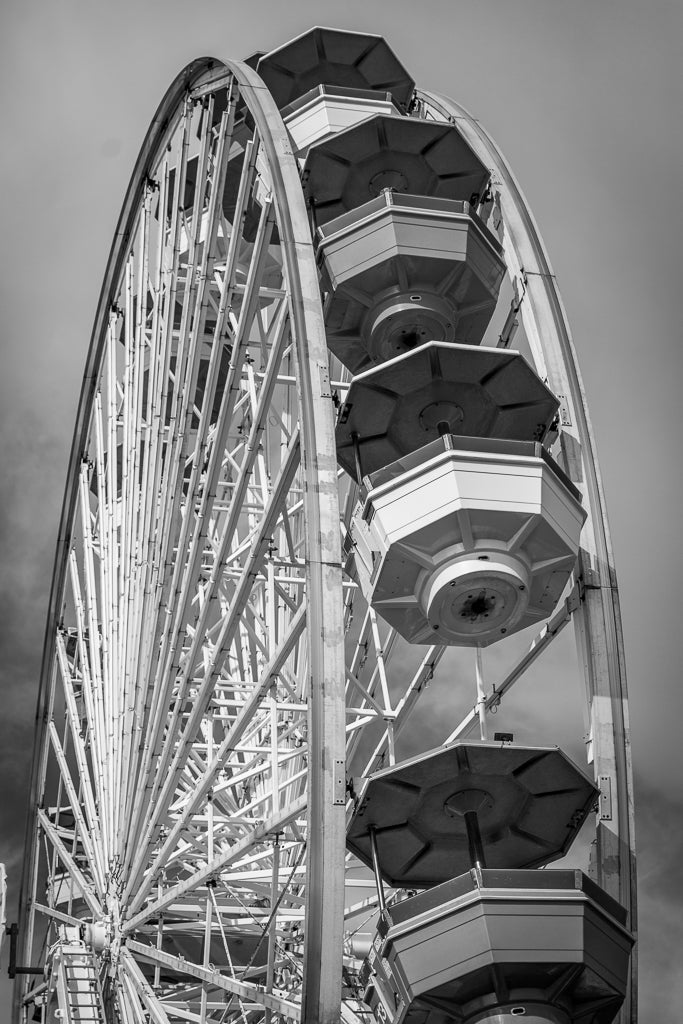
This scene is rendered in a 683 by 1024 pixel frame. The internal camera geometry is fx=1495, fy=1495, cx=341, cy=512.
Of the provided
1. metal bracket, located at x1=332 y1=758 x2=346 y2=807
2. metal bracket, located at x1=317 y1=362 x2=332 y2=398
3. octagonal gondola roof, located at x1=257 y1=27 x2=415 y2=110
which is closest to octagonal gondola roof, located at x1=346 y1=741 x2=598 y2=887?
metal bracket, located at x1=332 y1=758 x2=346 y2=807

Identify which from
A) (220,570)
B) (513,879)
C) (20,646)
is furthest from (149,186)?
(20,646)

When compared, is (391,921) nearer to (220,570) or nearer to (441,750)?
(441,750)

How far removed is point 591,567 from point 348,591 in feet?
17.6

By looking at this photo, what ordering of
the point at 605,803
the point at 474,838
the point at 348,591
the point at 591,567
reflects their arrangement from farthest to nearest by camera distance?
1. the point at 348,591
2. the point at 591,567
3. the point at 474,838
4. the point at 605,803

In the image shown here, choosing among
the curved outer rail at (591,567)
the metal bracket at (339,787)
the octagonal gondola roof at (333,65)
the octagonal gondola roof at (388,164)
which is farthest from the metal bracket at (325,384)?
the octagonal gondola roof at (333,65)

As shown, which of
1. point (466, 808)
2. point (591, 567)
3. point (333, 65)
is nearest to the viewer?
point (466, 808)

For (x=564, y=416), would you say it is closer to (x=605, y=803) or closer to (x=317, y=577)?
(x=605, y=803)

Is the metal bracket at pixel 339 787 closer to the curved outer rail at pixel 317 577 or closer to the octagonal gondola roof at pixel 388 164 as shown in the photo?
the curved outer rail at pixel 317 577

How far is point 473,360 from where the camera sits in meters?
14.6

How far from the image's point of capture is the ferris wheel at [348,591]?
11766 mm

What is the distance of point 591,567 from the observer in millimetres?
14039

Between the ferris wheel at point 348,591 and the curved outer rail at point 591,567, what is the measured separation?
3 cm

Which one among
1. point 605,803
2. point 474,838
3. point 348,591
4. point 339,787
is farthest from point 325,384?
point 348,591

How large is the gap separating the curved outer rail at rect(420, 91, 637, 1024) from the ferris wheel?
28 mm
